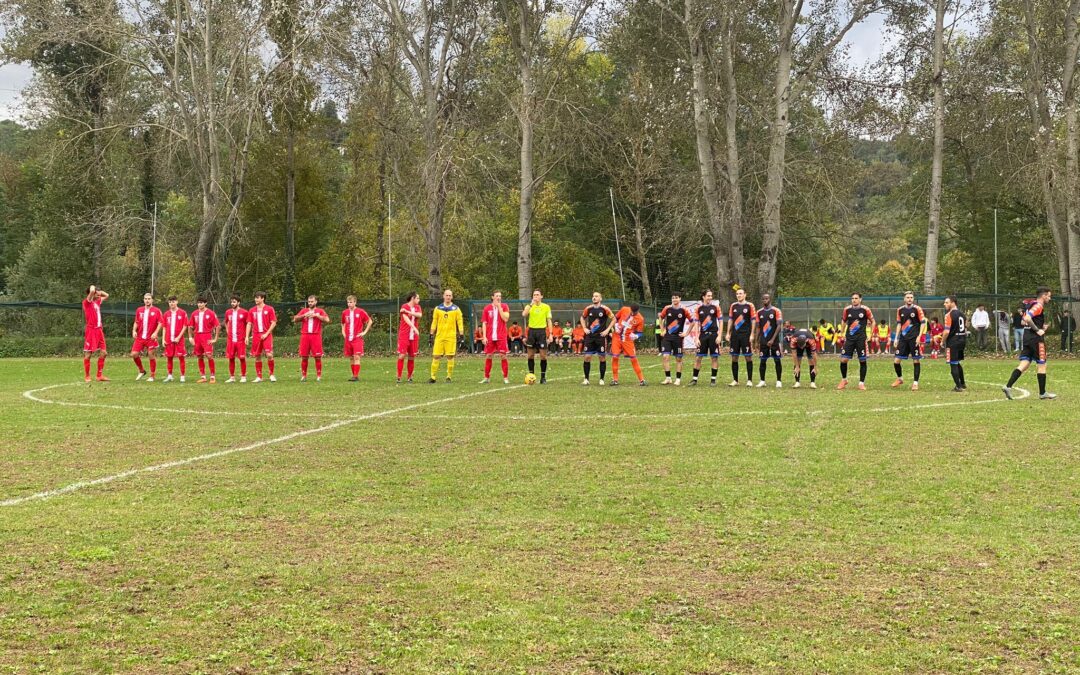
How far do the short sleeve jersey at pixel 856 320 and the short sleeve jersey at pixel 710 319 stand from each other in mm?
2604

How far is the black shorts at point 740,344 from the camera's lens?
2108 centimetres

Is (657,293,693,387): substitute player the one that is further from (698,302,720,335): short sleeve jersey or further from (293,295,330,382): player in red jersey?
(293,295,330,382): player in red jersey

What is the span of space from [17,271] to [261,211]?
578 inches

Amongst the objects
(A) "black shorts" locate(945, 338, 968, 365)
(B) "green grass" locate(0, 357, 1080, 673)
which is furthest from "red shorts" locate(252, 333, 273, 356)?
(A) "black shorts" locate(945, 338, 968, 365)

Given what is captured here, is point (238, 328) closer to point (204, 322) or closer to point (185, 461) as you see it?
point (204, 322)

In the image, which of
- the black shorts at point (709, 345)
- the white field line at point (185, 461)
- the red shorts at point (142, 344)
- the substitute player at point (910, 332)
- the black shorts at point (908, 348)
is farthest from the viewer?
the red shorts at point (142, 344)

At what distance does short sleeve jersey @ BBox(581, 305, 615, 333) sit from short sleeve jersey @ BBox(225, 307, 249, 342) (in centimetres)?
760

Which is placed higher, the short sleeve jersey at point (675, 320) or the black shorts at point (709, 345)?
the short sleeve jersey at point (675, 320)

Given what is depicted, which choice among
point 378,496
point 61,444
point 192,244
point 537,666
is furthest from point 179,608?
point 192,244

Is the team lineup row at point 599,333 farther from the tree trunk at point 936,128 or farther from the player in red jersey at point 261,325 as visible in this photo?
the tree trunk at point 936,128

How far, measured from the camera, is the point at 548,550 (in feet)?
20.8

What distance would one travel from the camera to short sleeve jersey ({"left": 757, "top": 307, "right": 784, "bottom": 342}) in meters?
20.6

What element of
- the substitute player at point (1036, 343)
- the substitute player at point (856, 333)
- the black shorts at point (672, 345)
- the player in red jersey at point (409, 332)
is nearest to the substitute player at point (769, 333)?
the substitute player at point (856, 333)

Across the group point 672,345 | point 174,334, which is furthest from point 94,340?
point 672,345
